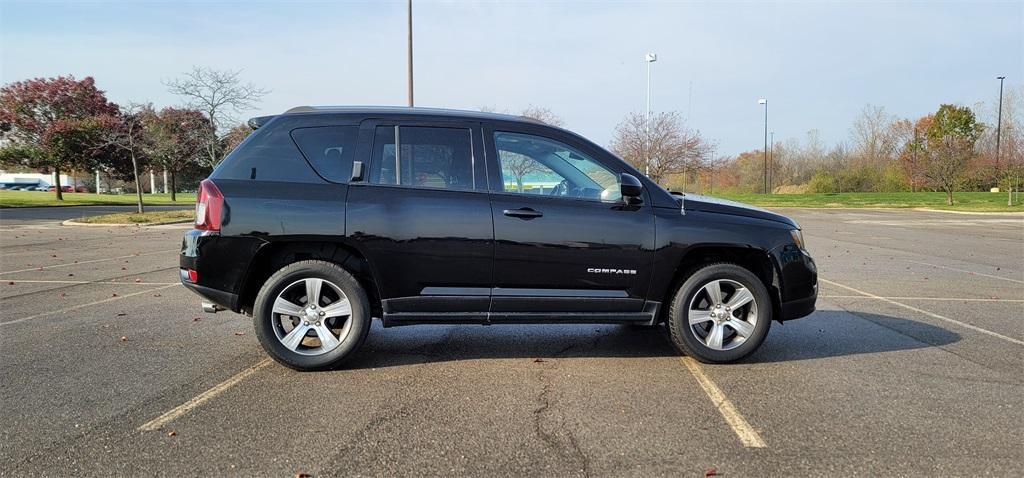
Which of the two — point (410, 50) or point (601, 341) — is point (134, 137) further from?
point (601, 341)

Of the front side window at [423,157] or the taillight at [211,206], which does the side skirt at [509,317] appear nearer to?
the front side window at [423,157]

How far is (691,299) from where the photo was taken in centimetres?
454

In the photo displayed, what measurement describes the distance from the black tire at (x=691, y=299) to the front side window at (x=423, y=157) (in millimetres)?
1758

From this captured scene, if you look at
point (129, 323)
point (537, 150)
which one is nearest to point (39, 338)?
point (129, 323)

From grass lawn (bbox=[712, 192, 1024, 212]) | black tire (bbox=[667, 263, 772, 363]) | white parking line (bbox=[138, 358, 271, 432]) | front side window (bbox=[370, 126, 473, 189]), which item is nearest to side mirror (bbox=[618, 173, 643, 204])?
black tire (bbox=[667, 263, 772, 363])

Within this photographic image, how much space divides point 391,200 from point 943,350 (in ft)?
15.2

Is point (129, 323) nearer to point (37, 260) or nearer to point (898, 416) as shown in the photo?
point (898, 416)

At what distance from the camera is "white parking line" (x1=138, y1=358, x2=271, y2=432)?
3.42 metres

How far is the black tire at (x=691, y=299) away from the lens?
4.54 m

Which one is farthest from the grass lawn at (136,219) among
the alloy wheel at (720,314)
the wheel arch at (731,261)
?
the alloy wheel at (720,314)

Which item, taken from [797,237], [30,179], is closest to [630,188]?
[797,237]

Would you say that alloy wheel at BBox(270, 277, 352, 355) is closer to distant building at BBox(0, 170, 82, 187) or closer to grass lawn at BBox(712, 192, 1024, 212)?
grass lawn at BBox(712, 192, 1024, 212)

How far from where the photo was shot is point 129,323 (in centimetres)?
587

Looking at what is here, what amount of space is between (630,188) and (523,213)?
2.55ft
